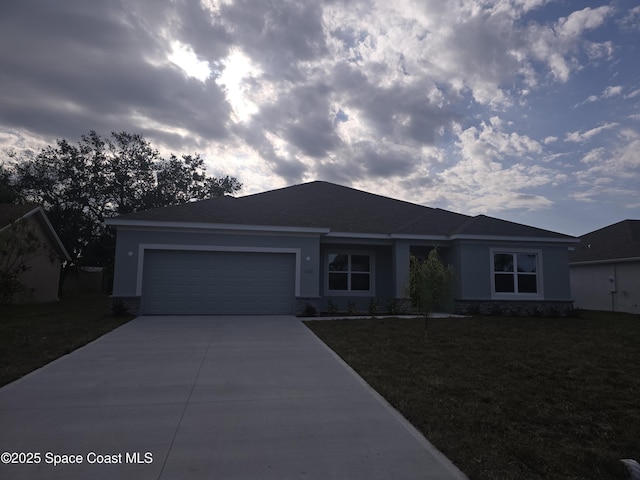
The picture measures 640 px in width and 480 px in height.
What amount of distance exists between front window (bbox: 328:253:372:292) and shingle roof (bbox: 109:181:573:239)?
1532mm

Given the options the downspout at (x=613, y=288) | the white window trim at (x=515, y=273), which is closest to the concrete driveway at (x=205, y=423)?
the white window trim at (x=515, y=273)

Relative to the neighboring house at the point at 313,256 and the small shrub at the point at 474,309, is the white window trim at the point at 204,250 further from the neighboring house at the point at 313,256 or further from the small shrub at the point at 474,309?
the small shrub at the point at 474,309

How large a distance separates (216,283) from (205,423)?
9650 mm

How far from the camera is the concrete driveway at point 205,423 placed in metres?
3.13

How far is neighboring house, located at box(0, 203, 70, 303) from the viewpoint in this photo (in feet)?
61.2

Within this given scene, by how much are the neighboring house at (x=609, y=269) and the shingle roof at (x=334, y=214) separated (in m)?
5.26

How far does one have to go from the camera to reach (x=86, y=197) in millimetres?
28688

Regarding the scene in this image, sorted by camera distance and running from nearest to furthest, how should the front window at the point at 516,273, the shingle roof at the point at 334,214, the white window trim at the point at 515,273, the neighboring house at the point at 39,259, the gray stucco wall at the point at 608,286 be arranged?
the shingle roof at the point at 334,214 → the white window trim at the point at 515,273 → the front window at the point at 516,273 → the gray stucco wall at the point at 608,286 → the neighboring house at the point at 39,259

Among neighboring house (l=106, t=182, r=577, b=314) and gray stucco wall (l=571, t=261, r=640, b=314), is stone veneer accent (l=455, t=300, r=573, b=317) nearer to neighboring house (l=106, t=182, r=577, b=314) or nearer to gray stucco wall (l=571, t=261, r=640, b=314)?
neighboring house (l=106, t=182, r=577, b=314)

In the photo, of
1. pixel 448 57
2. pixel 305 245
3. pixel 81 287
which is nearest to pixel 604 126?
pixel 448 57

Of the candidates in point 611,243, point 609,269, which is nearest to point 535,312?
point 609,269

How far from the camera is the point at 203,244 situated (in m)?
13.3

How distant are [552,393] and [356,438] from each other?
10.2 ft

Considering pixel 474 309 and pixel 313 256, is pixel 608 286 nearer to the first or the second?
pixel 474 309
